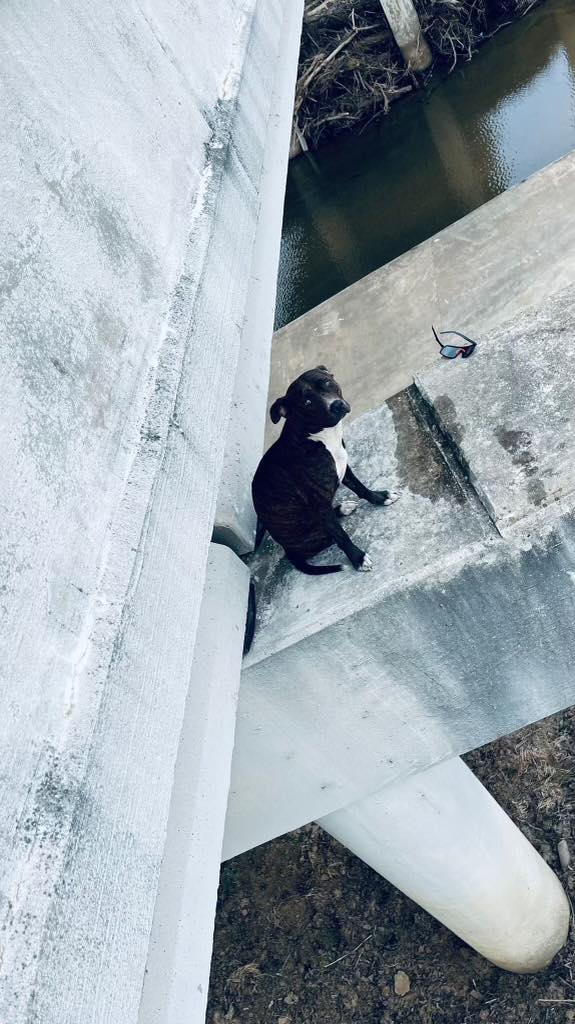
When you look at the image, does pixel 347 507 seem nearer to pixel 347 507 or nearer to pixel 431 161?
pixel 347 507

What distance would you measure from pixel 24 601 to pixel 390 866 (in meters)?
3.06

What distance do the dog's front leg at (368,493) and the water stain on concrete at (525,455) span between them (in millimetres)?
404

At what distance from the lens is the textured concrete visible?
2.42 meters

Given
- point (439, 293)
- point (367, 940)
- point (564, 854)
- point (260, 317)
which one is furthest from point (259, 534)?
point (439, 293)

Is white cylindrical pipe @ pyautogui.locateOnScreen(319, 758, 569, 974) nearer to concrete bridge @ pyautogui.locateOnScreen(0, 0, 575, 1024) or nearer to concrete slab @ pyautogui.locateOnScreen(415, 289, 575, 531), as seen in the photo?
concrete bridge @ pyautogui.locateOnScreen(0, 0, 575, 1024)

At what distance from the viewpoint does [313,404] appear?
8.38 ft

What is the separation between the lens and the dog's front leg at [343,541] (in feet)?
8.35

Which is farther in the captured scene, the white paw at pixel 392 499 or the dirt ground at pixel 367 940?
the dirt ground at pixel 367 940

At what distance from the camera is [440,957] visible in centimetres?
455

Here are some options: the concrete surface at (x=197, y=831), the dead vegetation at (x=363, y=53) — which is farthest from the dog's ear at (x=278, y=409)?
the dead vegetation at (x=363, y=53)

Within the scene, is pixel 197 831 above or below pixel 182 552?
below

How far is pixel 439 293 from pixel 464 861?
437cm

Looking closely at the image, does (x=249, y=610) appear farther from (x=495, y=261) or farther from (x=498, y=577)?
(x=495, y=261)

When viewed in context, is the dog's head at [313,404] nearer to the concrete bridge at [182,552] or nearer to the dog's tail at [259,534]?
the concrete bridge at [182,552]
